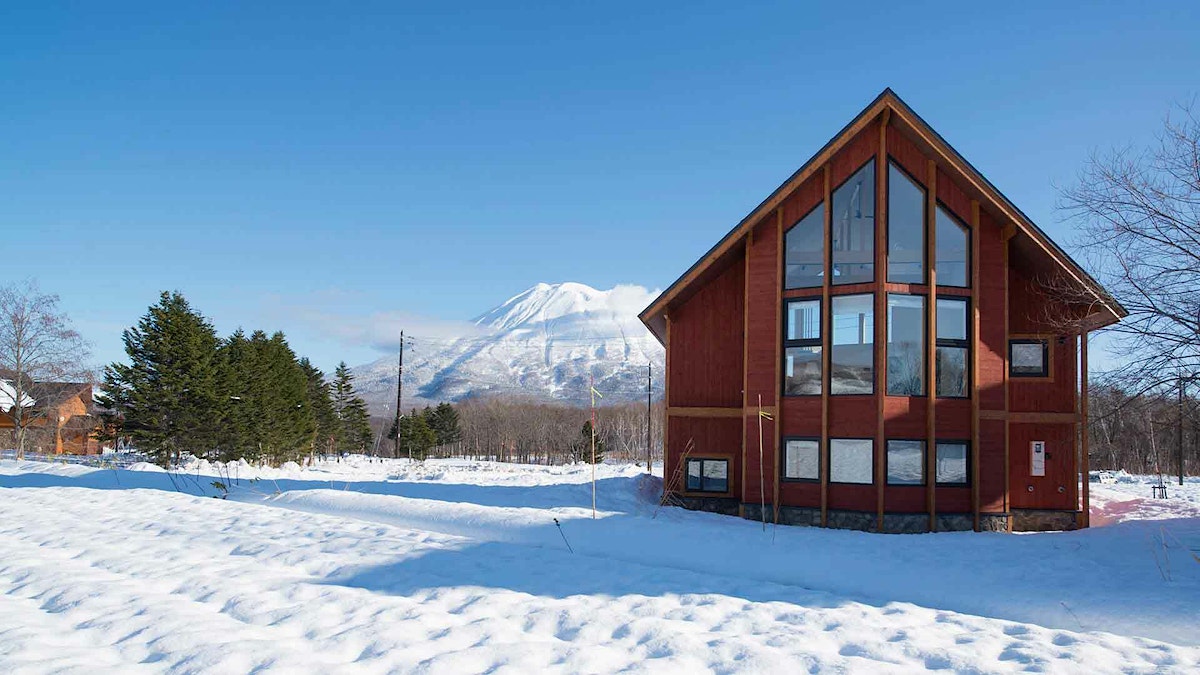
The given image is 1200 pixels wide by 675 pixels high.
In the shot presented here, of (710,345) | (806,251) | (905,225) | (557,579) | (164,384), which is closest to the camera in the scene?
(557,579)

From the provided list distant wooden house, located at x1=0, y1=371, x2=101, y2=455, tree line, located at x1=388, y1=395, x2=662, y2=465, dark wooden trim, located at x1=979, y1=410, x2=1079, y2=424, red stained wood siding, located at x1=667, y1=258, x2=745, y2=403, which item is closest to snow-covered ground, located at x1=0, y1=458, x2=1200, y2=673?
dark wooden trim, located at x1=979, y1=410, x2=1079, y2=424

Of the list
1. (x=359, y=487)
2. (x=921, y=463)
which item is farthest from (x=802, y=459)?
(x=359, y=487)

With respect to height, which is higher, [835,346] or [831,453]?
[835,346]

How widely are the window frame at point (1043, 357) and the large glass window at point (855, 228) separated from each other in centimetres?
338

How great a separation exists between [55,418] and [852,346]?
44985 mm

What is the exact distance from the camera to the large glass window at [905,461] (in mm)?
14078

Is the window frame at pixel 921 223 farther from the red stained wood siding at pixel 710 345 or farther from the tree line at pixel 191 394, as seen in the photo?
the tree line at pixel 191 394

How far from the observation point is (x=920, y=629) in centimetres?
687

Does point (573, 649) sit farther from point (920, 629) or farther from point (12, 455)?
point (12, 455)

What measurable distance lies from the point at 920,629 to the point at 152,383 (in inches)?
1055

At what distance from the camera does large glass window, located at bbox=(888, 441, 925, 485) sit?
14.1 meters

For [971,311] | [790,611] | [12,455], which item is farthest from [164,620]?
[12,455]

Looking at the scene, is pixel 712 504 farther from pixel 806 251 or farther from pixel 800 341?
pixel 806 251

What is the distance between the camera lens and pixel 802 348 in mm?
14891
